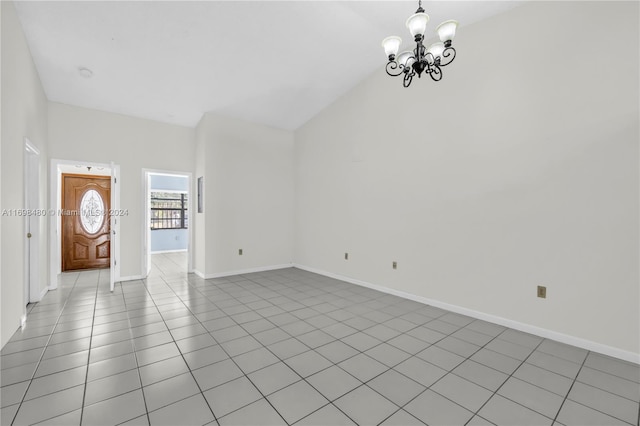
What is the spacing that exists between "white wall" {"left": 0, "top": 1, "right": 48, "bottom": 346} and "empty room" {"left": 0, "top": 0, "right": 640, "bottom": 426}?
0.12 feet

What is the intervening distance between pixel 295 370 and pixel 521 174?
9.80 feet

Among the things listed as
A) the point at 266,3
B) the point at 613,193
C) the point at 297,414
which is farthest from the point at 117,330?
the point at 613,193

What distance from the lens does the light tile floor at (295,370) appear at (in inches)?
67.6

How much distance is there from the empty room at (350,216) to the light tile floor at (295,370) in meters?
0.02

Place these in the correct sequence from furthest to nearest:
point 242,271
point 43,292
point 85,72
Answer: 1. point 242,271
2. point 43,292
3. point 85,72

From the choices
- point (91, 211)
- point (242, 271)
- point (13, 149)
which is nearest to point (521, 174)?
point (242, 271)

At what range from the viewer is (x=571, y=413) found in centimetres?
176

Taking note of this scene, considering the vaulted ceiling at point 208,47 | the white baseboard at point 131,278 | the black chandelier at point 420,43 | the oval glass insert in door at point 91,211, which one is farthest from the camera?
the oval glass insert in door at point 91,211

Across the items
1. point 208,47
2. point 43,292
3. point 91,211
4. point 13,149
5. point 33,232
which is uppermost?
point 208,47

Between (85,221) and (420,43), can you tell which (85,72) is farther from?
(420,43)

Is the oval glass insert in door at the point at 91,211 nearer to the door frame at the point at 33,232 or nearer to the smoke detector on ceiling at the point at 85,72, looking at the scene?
the door frame at the point at 33,232

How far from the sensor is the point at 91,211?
583 centimetres

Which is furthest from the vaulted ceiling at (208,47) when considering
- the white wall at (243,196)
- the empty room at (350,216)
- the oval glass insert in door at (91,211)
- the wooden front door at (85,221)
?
the oval glass insert in door at (91,211)

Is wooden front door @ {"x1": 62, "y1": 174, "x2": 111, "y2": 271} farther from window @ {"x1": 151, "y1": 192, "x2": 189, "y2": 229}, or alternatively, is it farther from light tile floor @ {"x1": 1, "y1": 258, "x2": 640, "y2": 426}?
window @ {"x1": 151, "y1": 192, "x2": 189, "y2": 229}
